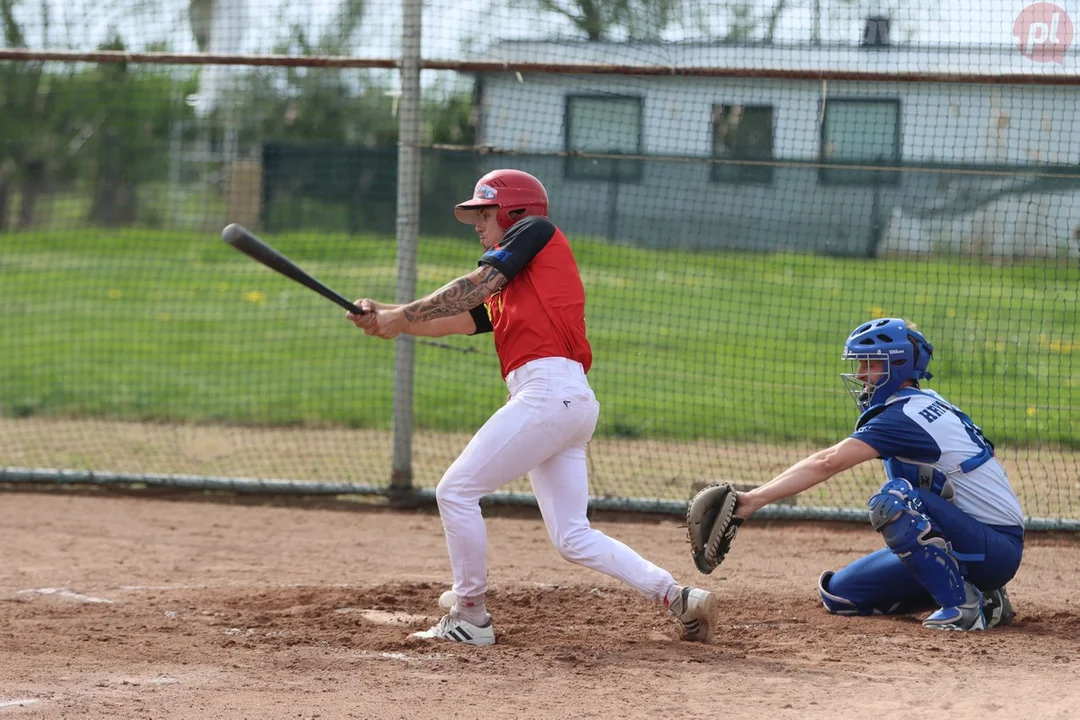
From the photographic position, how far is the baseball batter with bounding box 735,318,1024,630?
5.00 m

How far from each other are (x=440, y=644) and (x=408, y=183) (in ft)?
12.3

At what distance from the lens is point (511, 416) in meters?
4.77

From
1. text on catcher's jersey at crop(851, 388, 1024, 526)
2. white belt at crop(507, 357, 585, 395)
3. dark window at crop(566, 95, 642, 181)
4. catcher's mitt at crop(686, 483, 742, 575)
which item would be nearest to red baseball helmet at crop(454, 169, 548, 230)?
white belt at crop(507, 357, 585, 395)

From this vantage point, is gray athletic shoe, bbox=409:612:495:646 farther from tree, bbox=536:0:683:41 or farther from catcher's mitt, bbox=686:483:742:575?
tree, bbox=536:0:683:41

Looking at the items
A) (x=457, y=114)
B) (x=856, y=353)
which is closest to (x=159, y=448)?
(x=457, y=114)

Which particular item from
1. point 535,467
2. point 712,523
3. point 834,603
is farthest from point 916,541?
point 535,467

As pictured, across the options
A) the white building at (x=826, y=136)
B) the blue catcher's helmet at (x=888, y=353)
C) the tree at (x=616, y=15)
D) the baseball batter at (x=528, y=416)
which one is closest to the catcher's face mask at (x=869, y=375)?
the blue catcher's helmet at (x=888, y=353)

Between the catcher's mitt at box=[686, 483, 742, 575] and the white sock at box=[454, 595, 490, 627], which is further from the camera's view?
the catcher's mitt at box=[686, 483, 742, 575]

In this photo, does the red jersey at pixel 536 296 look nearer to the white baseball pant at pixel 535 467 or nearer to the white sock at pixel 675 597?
the white baseball pant at pixel 535 467

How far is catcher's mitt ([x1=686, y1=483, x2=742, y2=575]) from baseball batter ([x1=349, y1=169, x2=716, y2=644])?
307 millimetres

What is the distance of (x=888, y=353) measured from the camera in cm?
512
